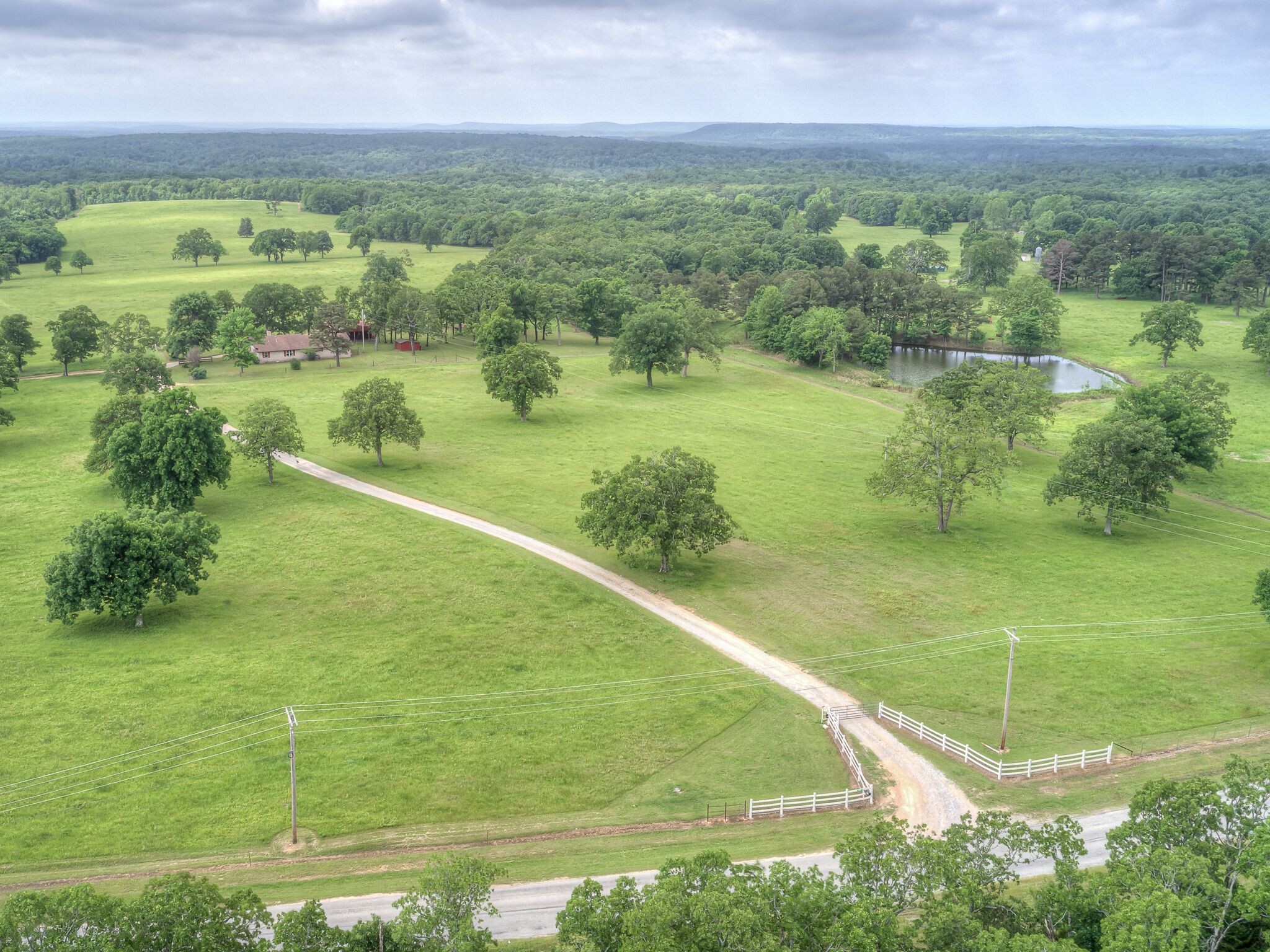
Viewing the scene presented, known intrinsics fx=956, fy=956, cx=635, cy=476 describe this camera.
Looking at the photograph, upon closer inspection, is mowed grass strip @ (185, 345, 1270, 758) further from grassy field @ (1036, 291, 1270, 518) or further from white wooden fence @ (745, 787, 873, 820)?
grassy field @ (1036, 291, 1270, 518)

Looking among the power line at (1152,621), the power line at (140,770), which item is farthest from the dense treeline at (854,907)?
the power line at (1152,621)

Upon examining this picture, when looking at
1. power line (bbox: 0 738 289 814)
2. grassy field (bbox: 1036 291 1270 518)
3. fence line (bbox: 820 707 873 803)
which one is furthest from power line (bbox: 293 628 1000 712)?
grassy field (bbox: 1036 291 1270 518)

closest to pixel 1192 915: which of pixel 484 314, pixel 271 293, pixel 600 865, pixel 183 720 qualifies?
pixel 600 865

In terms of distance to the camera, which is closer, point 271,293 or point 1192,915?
point 1192,915

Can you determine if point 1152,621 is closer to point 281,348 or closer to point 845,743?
point 845,743

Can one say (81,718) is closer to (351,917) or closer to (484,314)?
(351,917)

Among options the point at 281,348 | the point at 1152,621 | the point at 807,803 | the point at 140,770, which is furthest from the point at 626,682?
the point at 281,348

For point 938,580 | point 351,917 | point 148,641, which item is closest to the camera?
point 351,917
